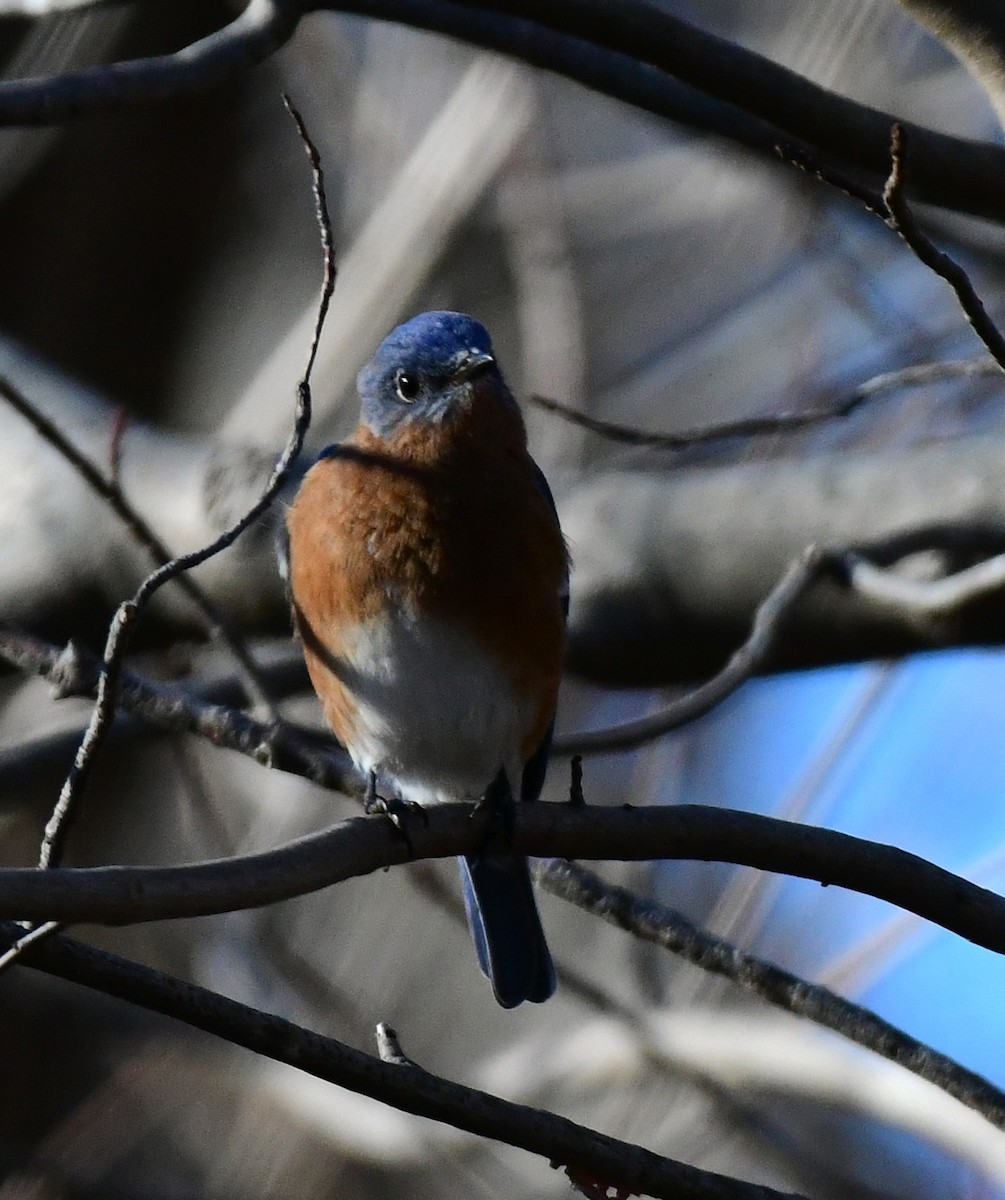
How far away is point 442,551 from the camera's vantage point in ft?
12.0

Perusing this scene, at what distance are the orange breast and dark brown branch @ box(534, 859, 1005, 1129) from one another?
58cm

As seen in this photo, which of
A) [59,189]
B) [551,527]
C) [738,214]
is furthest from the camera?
[59,189]

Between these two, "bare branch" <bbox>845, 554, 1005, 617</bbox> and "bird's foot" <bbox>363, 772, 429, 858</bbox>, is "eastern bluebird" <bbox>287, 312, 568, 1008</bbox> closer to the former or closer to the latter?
"bird's foot" <bbox>363, 772, 429, 858</bbox>

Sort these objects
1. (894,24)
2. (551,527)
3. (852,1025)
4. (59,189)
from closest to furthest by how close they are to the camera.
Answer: (852,1025) → (551,527) → (894,24) → (59,189)

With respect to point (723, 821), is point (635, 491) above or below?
above

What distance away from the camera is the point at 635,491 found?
15.6 feet

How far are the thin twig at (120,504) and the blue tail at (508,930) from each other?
0.66 m

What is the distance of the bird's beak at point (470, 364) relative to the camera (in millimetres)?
3949

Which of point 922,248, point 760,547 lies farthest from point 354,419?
point 922,248

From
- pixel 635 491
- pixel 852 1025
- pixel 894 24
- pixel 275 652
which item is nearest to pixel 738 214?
pixel 894 24

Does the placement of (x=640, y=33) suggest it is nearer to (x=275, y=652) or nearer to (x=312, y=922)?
(x=275, y=652)

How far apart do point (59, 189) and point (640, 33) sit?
5.59 m

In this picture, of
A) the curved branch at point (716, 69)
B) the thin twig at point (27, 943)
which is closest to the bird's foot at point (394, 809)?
the thin twig at point (27, 943)

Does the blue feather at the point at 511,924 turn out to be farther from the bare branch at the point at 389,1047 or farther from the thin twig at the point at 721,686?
the bare branch at the point at 389,1047
